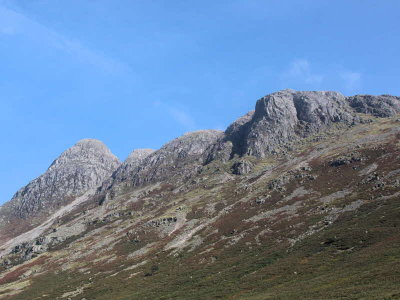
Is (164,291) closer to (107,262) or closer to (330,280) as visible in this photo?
(330,280)

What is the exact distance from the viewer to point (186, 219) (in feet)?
447

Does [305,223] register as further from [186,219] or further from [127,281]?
[186,219]

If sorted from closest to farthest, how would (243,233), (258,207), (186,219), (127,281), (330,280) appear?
1. (330,280)
2. (127,281)
3. (243,233)
4. (258,207)
5. (186,219)

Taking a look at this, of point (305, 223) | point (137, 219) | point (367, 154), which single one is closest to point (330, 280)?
point (305, 223)

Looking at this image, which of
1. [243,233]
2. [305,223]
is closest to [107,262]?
[243,233]

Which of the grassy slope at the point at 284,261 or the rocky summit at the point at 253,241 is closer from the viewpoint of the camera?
the grassy slope at the point at 284,261

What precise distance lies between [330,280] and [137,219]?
12897 centimetres

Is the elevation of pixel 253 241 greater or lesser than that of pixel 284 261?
greater

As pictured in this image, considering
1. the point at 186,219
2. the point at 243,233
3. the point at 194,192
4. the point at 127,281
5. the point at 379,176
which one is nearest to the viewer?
the point at 127,281

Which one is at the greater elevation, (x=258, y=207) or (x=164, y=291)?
(x=258, y=207)

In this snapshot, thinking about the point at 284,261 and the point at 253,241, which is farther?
the point at 253,241

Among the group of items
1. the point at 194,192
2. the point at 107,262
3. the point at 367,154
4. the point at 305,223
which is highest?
the point at 194,192

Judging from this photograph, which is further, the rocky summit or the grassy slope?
the rocky summit

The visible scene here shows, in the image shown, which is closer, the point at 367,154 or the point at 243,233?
the point at 243,233
